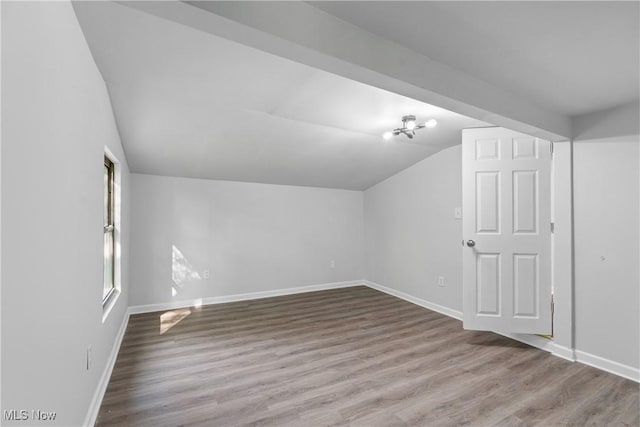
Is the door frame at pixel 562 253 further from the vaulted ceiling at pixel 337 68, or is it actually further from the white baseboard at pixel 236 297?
the white baseboard at pixel 236 297

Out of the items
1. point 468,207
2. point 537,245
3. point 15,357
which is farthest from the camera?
point 468,207

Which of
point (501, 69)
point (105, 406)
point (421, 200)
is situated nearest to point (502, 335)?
point (421, 200)

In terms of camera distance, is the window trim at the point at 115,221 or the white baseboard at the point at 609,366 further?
the window trim at the point at 115,221

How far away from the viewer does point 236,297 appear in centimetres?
446

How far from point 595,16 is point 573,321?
2.53 meters

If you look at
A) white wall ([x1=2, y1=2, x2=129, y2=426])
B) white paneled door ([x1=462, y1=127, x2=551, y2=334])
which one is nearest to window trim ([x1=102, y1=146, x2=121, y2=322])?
white wall ([x1=2, y1=2, x2=129, y2=426])

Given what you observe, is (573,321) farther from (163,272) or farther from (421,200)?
(163,272)

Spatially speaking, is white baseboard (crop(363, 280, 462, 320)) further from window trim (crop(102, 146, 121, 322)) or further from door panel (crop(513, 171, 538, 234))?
window trim (crop(102, 146, 121, 322))

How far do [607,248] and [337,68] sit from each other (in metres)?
2.76

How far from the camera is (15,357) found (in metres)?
0.88

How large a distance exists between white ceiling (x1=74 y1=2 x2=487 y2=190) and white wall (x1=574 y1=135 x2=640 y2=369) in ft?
3.58

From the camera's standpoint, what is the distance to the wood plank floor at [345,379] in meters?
1.87
